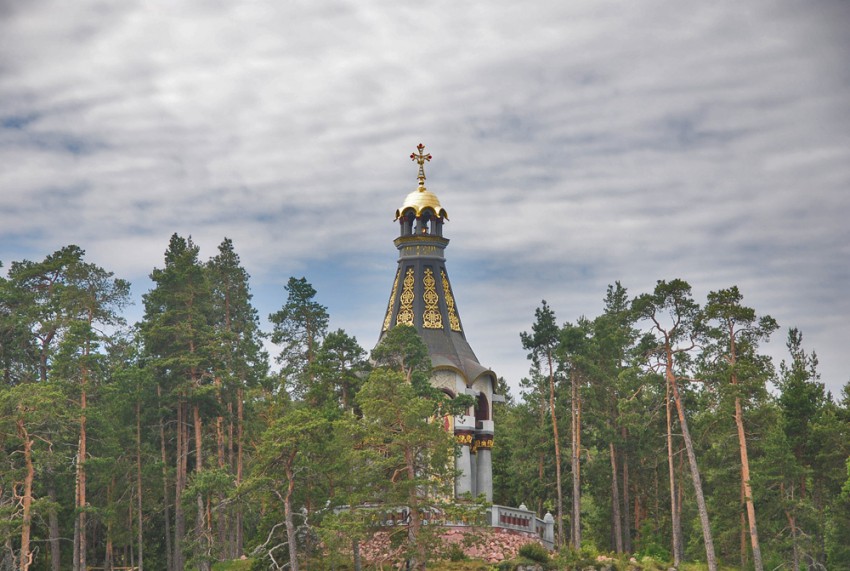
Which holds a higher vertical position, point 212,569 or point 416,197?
point 416,197

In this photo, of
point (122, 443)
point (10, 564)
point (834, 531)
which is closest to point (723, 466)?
point (834, 531)

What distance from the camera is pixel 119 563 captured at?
53.2 meters

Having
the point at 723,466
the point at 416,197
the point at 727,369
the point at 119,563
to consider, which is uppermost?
the point at 416,197

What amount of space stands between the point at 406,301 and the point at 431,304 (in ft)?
3.86

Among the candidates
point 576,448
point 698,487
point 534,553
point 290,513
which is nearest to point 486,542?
point 534,553

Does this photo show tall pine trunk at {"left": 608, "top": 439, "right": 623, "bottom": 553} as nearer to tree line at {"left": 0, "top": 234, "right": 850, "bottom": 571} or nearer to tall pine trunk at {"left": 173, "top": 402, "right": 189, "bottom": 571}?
tree line at {"left": 0, "top": 234, "right": 850, "bottom": 571}

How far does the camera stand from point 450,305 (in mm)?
50625

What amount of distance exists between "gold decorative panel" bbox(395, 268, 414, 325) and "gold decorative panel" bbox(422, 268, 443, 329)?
61 centimetres

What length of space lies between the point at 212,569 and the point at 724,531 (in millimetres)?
21697

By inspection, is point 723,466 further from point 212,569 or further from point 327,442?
point 212,569

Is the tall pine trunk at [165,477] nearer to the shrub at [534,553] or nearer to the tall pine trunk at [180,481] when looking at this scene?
the tall pine trunk at [180,481]

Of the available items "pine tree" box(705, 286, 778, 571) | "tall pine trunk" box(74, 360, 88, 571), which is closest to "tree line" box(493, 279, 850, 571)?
"pine tree" box(705, 286, 778, 571)

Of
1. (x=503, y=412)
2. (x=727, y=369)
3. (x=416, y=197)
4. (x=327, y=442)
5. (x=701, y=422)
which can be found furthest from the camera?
(x=503, y=412)

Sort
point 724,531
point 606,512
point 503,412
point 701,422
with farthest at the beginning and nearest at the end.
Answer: point 503,412 → point 606,512 → point 724,531 → point 701,422
